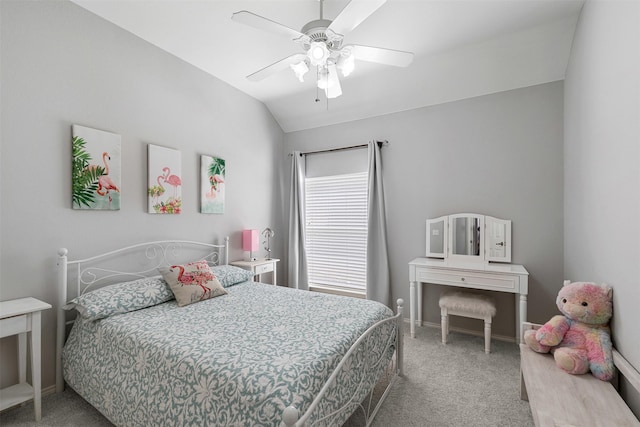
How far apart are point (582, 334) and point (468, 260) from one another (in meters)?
1.45

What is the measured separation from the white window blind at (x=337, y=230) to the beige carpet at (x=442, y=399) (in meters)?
1.46

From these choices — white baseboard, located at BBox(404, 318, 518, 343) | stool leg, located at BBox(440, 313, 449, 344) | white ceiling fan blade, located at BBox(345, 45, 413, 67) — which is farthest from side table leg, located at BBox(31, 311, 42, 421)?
white baseboard, located at BBox(404, 318, 518, 343)

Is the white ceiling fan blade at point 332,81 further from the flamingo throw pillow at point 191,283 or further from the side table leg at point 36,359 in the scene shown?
the side table leg at point 36,359

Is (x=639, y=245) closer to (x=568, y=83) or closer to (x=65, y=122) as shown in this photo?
(x=568, y=83)

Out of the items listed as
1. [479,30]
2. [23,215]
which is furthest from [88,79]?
[479,30]

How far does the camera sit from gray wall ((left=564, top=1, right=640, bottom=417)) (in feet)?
4.47

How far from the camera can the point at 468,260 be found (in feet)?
10.5

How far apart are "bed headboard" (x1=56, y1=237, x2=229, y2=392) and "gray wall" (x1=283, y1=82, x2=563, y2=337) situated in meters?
2.40

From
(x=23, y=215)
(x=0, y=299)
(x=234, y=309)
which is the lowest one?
(x=234, y=309)

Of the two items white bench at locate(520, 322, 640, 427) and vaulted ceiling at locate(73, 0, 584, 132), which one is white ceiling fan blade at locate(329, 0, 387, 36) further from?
white bench at locate(520, 322, 640, 427)

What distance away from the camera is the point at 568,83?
106 inches

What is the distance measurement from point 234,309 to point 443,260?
2.32 meters

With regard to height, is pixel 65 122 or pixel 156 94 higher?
pixel 156 94

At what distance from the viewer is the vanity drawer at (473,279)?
2.72 metres
